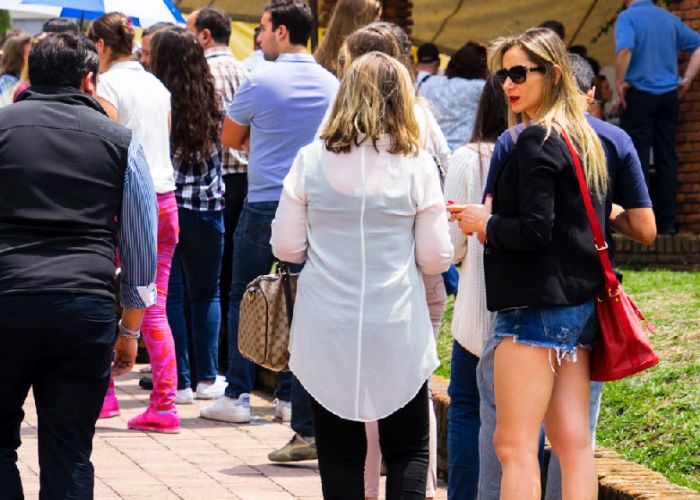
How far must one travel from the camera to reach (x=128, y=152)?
469 cm

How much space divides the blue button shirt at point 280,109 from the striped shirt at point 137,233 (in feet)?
7.52

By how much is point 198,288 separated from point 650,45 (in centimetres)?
542

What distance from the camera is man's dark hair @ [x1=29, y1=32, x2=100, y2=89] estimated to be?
4.73 metres

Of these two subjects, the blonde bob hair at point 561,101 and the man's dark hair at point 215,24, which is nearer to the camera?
the blonde bob hair at point 561,101

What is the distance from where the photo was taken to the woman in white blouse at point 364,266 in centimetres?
468

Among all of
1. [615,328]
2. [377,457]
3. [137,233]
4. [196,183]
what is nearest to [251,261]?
[196,183]

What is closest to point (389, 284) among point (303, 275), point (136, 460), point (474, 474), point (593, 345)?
point (303, 275)

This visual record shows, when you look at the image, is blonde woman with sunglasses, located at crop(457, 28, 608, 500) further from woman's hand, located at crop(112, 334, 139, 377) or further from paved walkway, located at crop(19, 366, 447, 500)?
paved walkway, located at crop(19, 366, 447, 500)

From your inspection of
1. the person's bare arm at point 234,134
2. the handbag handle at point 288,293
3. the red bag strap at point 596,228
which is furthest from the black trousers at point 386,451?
the person's bare arm at point 234,134

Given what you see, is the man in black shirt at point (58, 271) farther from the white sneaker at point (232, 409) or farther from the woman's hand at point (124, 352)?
the white sneaker at point (232, 409)

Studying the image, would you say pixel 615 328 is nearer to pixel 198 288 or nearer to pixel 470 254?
pixel 470 254

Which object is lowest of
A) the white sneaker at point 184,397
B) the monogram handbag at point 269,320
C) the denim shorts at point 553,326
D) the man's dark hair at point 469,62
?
the white sneaker at point 184,397

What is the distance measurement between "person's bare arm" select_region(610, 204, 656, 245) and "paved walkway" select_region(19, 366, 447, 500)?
2014 millimetres

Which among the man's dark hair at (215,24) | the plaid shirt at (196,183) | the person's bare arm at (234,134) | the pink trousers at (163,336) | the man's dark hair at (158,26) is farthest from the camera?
the man's dark hair at (215,24)
